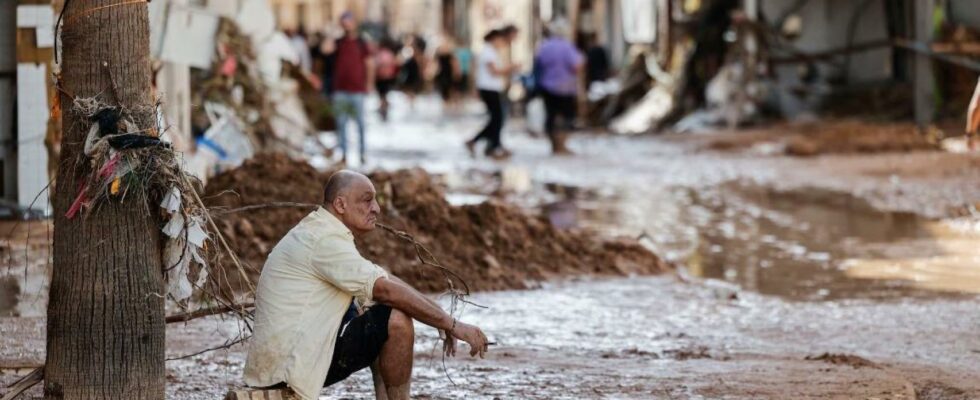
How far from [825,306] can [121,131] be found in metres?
5.48

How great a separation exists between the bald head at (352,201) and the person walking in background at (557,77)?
17613 mm

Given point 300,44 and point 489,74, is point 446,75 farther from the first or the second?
point 489,74

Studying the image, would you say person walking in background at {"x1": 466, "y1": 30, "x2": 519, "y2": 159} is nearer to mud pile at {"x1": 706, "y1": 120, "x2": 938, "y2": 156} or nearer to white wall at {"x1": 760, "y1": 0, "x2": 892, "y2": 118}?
mud pile at {"x1": 706, "y1": 120, "x2": 938, "y2": 156}

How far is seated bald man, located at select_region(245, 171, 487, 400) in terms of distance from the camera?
5.61 meters

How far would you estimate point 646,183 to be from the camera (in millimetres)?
18578

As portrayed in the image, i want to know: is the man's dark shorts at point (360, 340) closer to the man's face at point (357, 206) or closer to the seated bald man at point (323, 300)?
the seated bald man at point (323, 300)

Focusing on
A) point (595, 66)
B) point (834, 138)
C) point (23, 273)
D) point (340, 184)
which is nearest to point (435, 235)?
point (23, 273)


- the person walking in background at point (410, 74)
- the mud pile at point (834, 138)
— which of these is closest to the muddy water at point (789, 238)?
the mud pile at point (834, 138)

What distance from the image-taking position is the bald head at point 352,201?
5723 millimetres

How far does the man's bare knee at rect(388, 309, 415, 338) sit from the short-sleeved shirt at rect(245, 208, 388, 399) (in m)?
0.17

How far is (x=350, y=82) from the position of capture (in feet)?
66.9

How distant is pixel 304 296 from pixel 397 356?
45 centimetres

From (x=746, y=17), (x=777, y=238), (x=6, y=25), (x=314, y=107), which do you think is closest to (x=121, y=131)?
(x=6, y=25)

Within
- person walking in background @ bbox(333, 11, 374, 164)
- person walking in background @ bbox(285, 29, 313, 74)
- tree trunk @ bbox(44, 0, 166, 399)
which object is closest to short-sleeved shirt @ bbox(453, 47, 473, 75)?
person walking in background @ bbox(285, 29, 313, 74)
